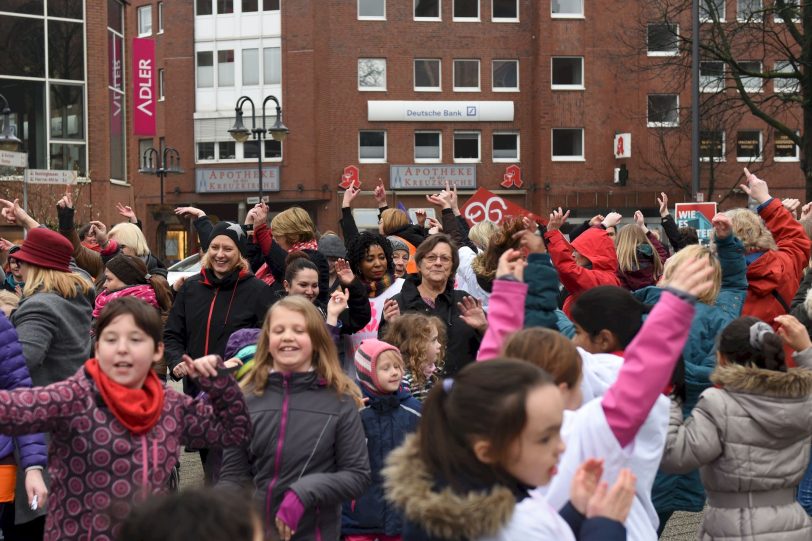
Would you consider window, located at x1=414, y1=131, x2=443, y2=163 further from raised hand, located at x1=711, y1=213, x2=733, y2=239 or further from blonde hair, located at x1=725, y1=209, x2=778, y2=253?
raised hand, located at x1=711, y1=213, x2=733, y2=239

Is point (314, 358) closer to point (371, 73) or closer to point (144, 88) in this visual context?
point (144, 88)

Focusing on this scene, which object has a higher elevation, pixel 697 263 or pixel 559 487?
pixel 697 263

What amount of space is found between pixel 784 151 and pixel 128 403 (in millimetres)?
Result: 51183

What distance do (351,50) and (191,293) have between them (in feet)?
147

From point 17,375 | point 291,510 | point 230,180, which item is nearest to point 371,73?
point 230,180

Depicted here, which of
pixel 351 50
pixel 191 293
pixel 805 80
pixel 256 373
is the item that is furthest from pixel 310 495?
pixel 351 50

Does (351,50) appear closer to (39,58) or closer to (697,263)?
(39,58)

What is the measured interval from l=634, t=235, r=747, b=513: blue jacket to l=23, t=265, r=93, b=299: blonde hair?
2963 mm

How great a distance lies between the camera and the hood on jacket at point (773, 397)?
4977 millimetres

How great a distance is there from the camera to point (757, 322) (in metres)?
5.13

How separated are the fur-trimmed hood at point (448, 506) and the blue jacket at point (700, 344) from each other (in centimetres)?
304

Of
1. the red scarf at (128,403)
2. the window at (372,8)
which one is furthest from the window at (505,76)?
the red scarf at (128,403)

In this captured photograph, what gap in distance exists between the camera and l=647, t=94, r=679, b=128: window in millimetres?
50312

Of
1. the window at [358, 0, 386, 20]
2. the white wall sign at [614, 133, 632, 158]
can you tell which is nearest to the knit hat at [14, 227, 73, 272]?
the white wall sign at [614, 133, 632, 158]
